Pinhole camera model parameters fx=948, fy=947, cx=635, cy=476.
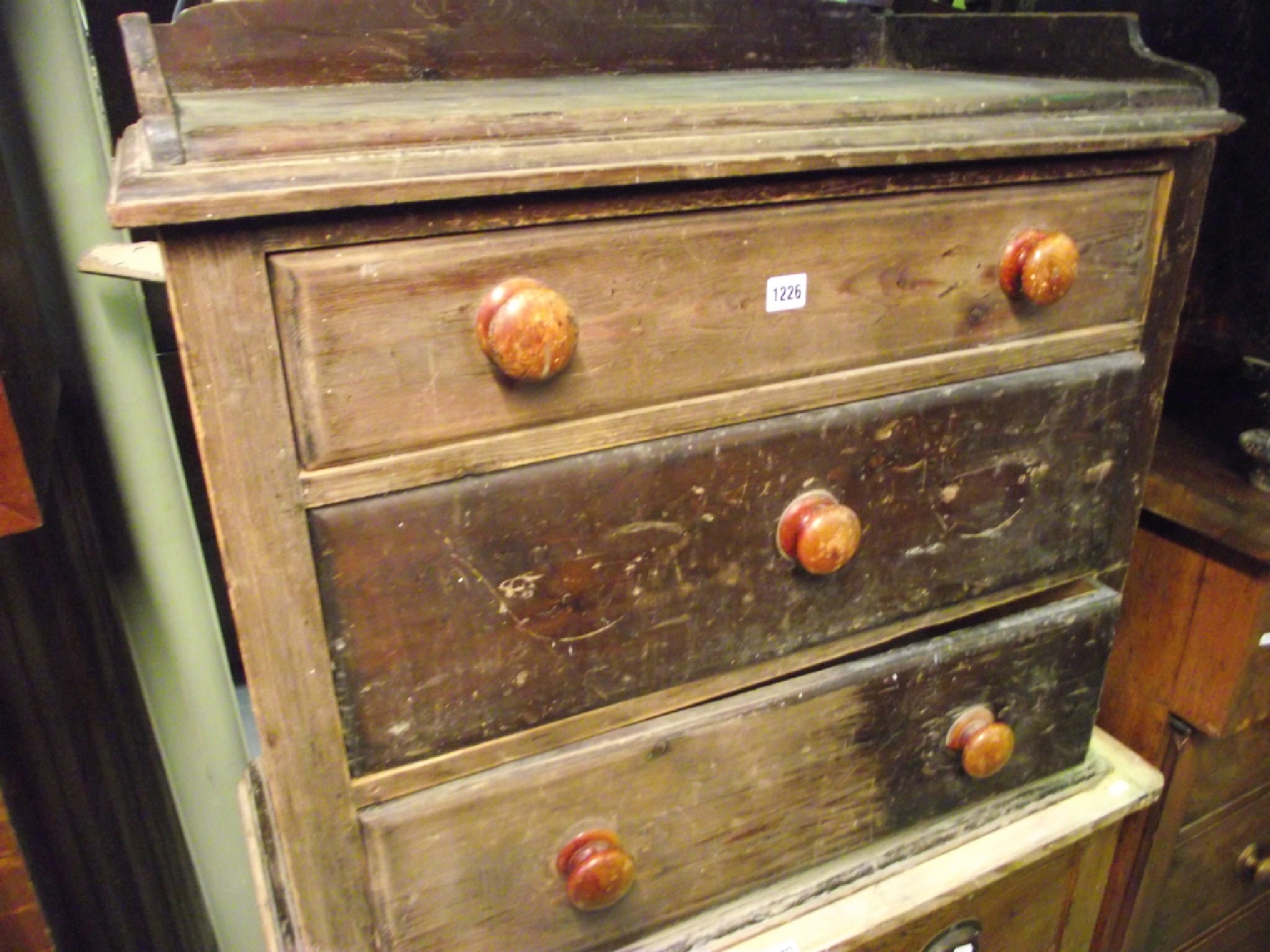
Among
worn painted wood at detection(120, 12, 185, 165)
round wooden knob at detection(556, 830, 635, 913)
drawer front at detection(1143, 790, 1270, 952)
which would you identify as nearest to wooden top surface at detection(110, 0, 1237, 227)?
worn painted wood at detection(120, 12, 185, 165)

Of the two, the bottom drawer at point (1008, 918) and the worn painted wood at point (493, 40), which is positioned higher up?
the worn painted wood at point (493, 40)

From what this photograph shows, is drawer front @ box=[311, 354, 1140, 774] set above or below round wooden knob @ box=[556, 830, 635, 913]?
above

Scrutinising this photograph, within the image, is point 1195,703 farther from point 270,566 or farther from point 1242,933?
point 270,566

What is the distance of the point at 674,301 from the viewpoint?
2.02 ft

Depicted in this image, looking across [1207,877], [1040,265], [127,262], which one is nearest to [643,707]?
[1040,265]

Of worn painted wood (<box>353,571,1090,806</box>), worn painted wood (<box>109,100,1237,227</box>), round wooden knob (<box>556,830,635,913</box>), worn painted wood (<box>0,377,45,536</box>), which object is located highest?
worn painted wood (<box>109,100,1237,227</box>)

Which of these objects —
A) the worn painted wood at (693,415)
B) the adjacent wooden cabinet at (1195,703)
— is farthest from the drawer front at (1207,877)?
the worn painted wood at (693,415)

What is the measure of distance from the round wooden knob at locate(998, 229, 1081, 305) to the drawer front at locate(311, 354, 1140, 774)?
0.26 ft

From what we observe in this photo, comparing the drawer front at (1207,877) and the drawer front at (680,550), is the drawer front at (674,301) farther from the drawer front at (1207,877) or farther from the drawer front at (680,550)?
the drawer front at (1207,877)

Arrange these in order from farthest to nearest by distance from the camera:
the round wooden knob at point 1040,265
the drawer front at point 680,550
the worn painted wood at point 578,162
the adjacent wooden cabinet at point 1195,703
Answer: the adjacent wooden cabinet at point 1195,703 → the round wooden knob at point 1040,265 → the drawer front at point 680,550 → the worn painted wood at point 578,162

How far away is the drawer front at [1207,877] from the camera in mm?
1168

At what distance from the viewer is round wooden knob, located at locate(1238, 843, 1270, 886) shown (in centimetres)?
122

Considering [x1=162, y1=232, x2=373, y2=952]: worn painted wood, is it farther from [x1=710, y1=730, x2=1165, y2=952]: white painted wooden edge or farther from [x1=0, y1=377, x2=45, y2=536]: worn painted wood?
[x1=710, y1=730, x2=1165, y2=952]: white painted wooden edge

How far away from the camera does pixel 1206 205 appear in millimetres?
1123
